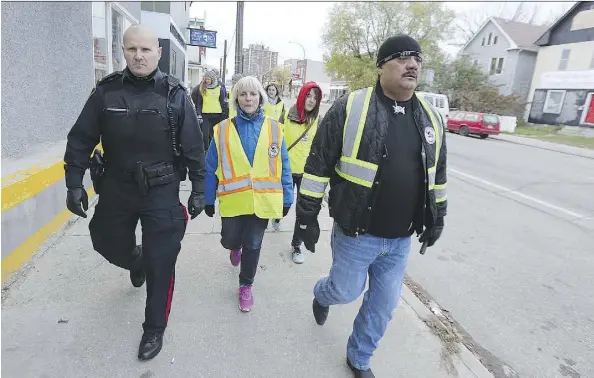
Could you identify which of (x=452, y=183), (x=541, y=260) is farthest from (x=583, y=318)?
(x=452, y=183)

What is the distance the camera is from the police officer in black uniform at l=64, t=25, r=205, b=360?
2328 mm

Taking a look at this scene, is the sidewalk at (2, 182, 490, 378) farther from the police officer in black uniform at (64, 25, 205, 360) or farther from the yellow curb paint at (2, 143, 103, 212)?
the yellow curb paint at (2, 143, 103, 212)

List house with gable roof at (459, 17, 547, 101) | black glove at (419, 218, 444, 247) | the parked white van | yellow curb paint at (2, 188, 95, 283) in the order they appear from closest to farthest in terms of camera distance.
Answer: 1. black glove at (419, 218, 444, 247)
2. yellow curb paint at (2, 188, 95, 283)
3. the parked white van
4. house with gable roof at (459, 17, 547, 101)

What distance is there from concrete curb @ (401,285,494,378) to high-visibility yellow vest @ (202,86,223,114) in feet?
15.6

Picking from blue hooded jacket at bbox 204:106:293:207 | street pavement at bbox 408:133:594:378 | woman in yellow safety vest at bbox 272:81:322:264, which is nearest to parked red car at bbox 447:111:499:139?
street pavement at bbox 408:133:594:378

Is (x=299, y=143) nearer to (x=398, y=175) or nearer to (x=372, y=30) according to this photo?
(x=398, y=175)

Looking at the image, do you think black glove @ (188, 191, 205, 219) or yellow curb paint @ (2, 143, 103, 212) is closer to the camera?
black glove @ (188, 191, 205, 219)

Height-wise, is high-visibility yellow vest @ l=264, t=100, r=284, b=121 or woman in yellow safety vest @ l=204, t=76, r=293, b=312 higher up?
high-visibility yellow vest @ l=264, t=100, r=284, b=121

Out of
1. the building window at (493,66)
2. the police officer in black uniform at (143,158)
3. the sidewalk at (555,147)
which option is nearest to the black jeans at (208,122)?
the police officer in black uniform at (143,158)

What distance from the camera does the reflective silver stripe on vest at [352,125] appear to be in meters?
2.10

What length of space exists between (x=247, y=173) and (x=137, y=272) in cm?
114

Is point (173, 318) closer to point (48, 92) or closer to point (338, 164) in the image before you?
point (338, 164)

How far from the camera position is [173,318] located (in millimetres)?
2795

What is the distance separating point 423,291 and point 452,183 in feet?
18.0
